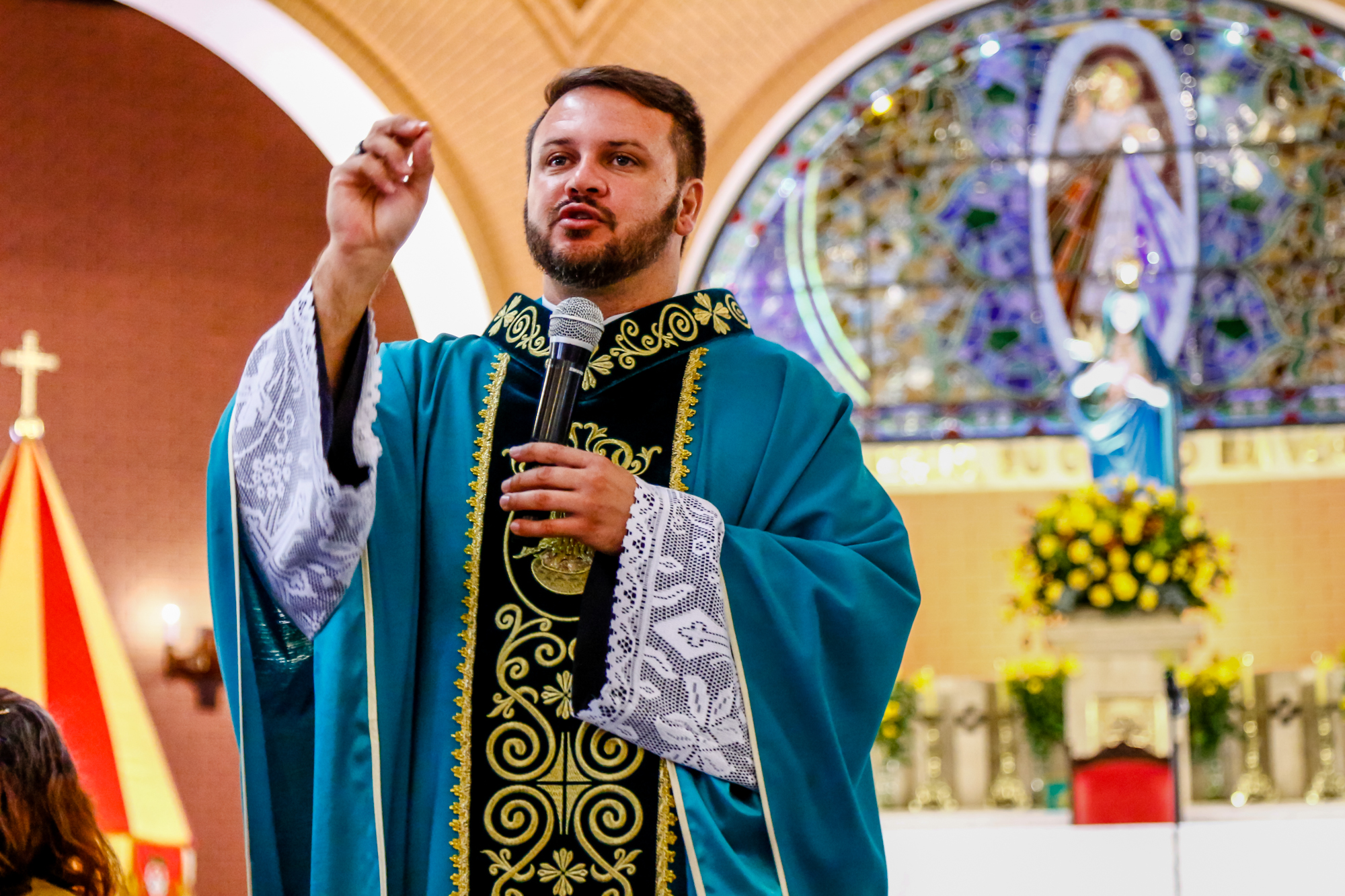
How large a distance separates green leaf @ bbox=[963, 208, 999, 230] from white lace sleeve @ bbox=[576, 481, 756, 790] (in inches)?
341

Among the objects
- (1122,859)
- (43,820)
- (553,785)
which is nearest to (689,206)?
(553,785)

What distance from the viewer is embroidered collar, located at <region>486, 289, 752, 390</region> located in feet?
7.00

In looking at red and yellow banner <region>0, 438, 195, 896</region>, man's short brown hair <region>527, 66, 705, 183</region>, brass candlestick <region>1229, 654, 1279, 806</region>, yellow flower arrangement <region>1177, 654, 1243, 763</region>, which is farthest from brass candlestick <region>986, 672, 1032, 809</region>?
man's short brown hair <region>527, 66, 705, 183</region>

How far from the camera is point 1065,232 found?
1016 centimetres

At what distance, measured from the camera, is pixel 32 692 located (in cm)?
608

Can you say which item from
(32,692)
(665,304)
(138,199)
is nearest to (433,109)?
(138,199)

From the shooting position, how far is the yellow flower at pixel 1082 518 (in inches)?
230

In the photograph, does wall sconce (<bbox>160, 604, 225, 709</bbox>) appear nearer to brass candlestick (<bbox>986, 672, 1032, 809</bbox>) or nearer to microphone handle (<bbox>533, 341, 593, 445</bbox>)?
brass candlestick (<bbox>986, 672, 1032, 809</bbox>)

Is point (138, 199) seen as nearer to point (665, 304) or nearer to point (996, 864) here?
point (996, 864)

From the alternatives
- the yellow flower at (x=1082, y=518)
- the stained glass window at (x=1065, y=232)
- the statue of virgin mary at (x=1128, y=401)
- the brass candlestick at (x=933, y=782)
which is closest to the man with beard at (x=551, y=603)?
the yellow flower at (x=1082, y=518)

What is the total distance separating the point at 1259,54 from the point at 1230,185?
79cm

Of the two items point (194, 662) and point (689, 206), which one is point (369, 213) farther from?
point (194, 662)

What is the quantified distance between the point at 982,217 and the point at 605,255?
851cm

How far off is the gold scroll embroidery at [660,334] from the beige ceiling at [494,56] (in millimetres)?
5077
